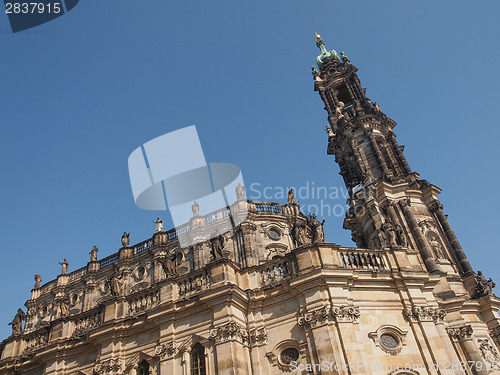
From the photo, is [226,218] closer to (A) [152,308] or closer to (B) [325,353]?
(A) [152,308]

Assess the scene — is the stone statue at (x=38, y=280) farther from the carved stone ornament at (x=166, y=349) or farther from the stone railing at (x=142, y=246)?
the carved stone ornament at (x=166, y=349)

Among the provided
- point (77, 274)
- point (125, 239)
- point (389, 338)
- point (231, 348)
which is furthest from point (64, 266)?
point (389, 338)

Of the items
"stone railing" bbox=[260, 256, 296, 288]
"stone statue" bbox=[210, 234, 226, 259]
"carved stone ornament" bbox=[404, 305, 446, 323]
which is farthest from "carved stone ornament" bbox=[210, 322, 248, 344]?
"carved stone ornament" bbox=[404, 305, 446, 323]

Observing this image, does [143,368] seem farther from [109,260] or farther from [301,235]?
[109,260]

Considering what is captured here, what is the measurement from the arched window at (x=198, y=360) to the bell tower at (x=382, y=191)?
398 inches

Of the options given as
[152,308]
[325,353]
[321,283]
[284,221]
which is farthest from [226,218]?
[325,353]

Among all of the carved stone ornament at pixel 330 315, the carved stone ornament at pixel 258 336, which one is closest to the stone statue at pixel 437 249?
the carved stone ornament at pixel 330 315

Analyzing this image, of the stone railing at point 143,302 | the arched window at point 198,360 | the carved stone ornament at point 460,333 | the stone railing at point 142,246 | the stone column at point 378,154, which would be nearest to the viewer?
the arched window at point 198,360

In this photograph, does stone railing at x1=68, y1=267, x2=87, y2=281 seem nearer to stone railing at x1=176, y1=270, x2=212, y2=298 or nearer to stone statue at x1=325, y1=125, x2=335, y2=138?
stone railing at x1=176, y1=270, x2=212, y2=298

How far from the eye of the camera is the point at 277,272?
18.9 meters

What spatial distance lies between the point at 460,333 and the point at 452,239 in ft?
25.7

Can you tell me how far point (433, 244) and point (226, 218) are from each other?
1439cm

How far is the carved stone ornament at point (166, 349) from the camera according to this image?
17500 millimetres

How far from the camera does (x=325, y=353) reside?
1569 centimetres
